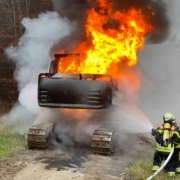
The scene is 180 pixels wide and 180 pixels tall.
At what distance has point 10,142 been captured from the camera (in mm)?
9305

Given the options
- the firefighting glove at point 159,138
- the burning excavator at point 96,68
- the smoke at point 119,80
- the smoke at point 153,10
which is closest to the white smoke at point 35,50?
the smoke at point 119,80

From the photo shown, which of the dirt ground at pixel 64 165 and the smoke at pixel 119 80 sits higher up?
the smoke at pixel 119 80

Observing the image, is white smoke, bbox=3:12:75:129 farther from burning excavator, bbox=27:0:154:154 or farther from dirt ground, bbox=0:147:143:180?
dirt ground, bbox=0:147:143:180

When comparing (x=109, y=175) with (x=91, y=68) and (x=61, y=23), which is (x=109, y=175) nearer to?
(x=91, y=68)

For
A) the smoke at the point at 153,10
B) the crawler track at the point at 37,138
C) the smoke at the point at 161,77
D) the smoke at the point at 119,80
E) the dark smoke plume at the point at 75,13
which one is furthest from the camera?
the smoke at the point at 161,77

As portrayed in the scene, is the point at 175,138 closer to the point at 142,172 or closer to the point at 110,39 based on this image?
the point at 142,172

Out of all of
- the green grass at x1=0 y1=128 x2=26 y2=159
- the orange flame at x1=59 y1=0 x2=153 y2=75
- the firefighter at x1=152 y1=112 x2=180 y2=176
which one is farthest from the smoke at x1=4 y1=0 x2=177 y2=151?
the firefighter at x1=152 y1=112 x2=180 y2=176

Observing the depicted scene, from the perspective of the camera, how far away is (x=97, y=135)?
848cm

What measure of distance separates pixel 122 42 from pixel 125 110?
2.28 meters

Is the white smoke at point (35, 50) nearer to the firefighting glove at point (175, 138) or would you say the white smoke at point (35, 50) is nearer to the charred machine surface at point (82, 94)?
the charred machine surface at point (82, 94)

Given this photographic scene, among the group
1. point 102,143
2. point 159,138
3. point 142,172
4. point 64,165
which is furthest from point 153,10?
point 64,165

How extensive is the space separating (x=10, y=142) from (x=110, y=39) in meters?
4.62

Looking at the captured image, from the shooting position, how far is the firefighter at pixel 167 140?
264 inches

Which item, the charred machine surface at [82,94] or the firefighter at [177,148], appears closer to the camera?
the firefighter at [177,148]
